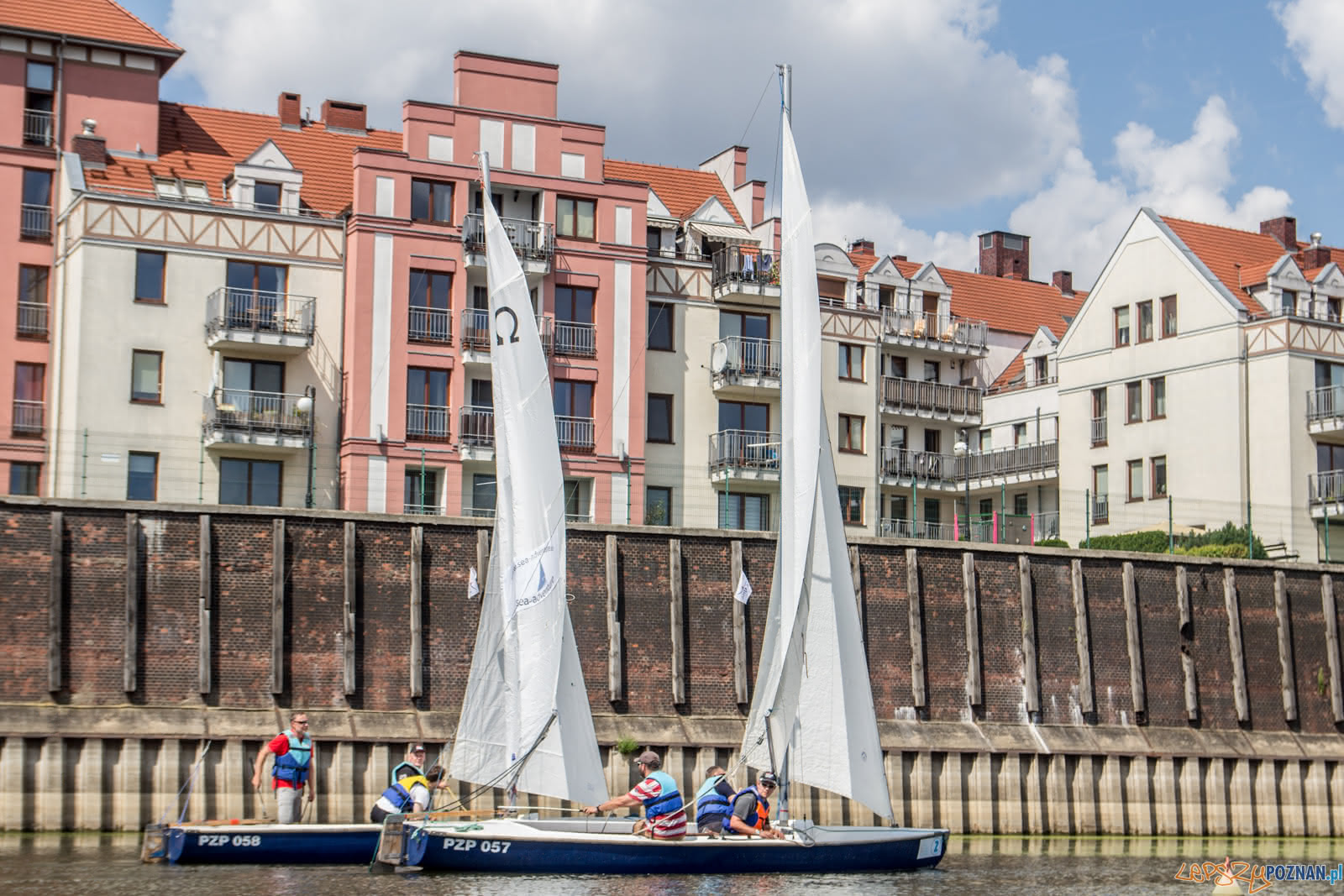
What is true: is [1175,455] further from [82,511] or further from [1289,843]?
[82,511]

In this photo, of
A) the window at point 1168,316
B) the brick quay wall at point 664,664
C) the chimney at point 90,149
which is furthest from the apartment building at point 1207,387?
the chimney at point 90,149

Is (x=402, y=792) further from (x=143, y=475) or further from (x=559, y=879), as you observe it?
(x=143, y=475)

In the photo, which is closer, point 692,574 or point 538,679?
point 538,679

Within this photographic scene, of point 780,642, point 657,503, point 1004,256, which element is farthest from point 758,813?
point 1004,256

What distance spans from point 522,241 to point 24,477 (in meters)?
17.0

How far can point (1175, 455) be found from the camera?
6944cm

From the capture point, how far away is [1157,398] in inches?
2800

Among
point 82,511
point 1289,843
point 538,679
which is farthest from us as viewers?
point 1289,843

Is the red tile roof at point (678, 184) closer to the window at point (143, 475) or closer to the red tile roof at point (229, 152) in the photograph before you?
the red tile roof at point (229, 152)

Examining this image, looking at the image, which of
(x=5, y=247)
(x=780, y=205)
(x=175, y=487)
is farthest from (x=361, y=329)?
(x=780, y=205)

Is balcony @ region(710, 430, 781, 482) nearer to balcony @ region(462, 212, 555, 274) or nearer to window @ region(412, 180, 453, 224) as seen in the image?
balcony @ region(462, 212, 555, 274)

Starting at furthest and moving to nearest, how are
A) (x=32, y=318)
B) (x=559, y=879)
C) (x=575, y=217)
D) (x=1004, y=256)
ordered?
(x=1004, y=256)
(x=575, y=217)
(x=32, y=318)
(x=559, y=879)

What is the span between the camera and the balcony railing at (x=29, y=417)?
5875cm

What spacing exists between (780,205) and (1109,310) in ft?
135
